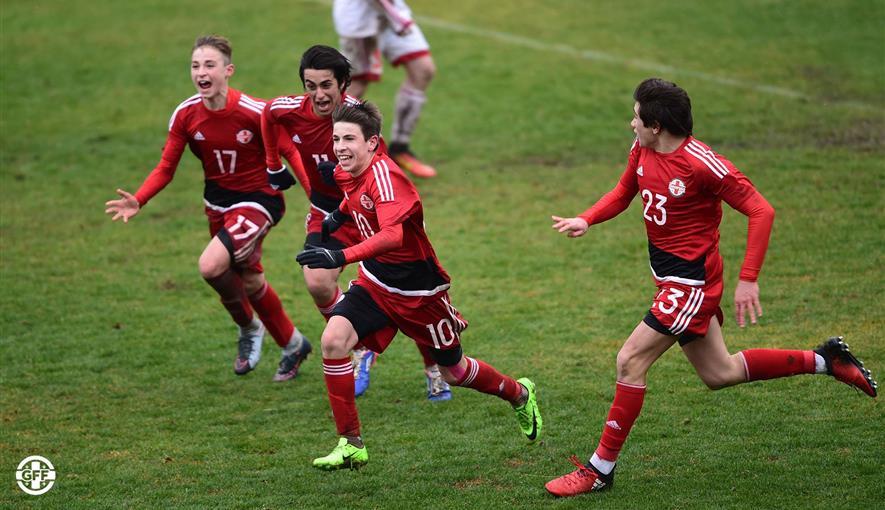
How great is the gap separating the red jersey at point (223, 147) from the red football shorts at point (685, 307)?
330 cm

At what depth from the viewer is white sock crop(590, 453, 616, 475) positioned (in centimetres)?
564

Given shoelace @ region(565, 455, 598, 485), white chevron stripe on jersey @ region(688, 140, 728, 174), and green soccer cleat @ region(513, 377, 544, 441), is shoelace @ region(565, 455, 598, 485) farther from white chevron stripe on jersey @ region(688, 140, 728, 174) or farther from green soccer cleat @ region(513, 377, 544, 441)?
white chevron stripe on jersey @ region(688, 140, 728, 174)

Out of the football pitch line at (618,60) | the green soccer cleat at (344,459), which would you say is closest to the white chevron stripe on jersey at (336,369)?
the green soccer cleat at (344,459)

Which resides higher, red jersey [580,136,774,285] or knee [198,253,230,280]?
red jersey [580,136,774,285]

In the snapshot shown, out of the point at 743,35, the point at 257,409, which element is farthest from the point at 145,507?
the point at 743,35

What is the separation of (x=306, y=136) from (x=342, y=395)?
2.23m

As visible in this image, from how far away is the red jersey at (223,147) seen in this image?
7.61 meters

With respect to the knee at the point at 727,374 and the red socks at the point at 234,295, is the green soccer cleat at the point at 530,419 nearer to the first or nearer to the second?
the knee at the point at 727,374

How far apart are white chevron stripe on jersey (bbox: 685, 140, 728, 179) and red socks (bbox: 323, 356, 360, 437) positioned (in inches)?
84.5

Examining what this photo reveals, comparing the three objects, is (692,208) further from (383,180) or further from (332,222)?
(332,222)

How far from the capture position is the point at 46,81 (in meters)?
16.3

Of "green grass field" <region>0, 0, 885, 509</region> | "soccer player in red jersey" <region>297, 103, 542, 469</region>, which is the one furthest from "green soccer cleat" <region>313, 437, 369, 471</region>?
"green grass field" <region>0, 0, 885, 509</region>

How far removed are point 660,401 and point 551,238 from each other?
3.86 metres

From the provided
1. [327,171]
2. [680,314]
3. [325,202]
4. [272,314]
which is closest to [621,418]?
[680,314]
